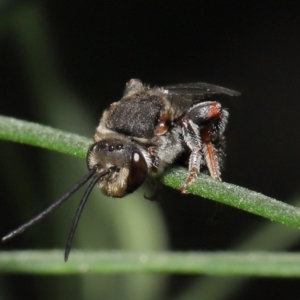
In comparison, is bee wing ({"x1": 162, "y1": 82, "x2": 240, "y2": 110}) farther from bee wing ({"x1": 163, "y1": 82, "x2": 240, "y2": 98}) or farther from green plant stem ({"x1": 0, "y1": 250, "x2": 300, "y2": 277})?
green plant stem ({"x1": 0, "y1": 250, "x2": 300, "y2": 277})

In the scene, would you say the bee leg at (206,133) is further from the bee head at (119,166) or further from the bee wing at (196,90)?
the bee head at (119,166)

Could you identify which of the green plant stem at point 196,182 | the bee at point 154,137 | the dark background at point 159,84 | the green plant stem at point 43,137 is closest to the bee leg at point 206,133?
the bee at point 154,137

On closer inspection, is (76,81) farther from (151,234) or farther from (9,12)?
(151,234)

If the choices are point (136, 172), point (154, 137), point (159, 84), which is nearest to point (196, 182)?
point (136, 172)

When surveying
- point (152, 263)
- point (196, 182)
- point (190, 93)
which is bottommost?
point (152, 263)

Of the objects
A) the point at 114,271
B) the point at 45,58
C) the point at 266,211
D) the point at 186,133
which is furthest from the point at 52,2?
the point at 266,211

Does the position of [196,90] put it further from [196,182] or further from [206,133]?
[196,182]
